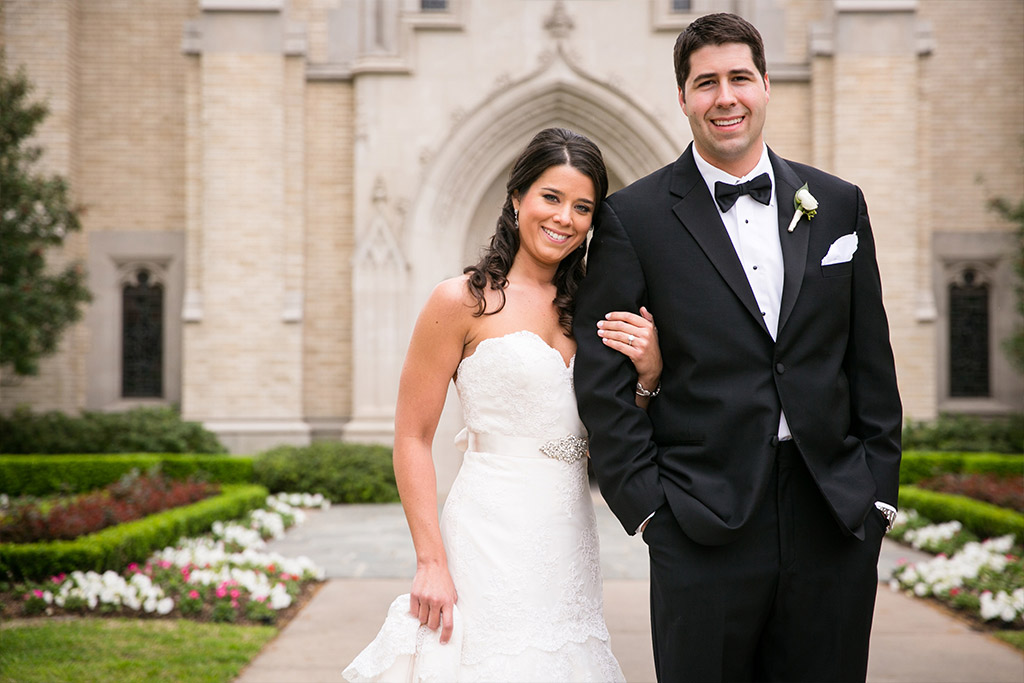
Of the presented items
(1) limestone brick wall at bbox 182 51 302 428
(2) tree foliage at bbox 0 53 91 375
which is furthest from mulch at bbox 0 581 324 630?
(1) limestone brick wall at bbox 182 51 302 428

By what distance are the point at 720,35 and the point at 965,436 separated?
11.6m

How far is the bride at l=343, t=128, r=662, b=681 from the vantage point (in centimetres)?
270

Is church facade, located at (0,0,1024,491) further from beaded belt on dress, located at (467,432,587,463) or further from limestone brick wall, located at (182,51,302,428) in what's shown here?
beaded belt on dress, located at (467,432,587,463)

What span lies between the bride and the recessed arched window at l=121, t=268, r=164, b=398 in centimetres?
1235

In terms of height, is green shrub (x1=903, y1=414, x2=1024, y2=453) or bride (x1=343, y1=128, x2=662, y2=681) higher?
bride (x1=343, y1=128, x2=662, y2=681)

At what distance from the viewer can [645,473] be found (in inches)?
98.5

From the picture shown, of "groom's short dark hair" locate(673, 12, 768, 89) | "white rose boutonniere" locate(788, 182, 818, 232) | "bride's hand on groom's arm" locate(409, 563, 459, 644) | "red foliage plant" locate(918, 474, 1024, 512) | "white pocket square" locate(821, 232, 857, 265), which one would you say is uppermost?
"groom's short dark hair" locate(673, 12, 768, 89)

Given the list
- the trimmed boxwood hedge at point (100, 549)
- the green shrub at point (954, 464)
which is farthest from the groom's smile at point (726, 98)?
the green shrub at point (954, 464)

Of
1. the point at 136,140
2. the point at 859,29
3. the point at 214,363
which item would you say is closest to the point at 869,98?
the point at 859,29

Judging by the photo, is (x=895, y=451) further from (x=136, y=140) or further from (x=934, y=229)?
(x=136, y=140)

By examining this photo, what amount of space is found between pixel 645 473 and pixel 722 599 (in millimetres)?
393

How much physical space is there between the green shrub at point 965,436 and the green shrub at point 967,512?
96.2 inches

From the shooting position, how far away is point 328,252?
1352 centimetres

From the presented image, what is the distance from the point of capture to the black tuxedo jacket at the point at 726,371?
2.50 meters
